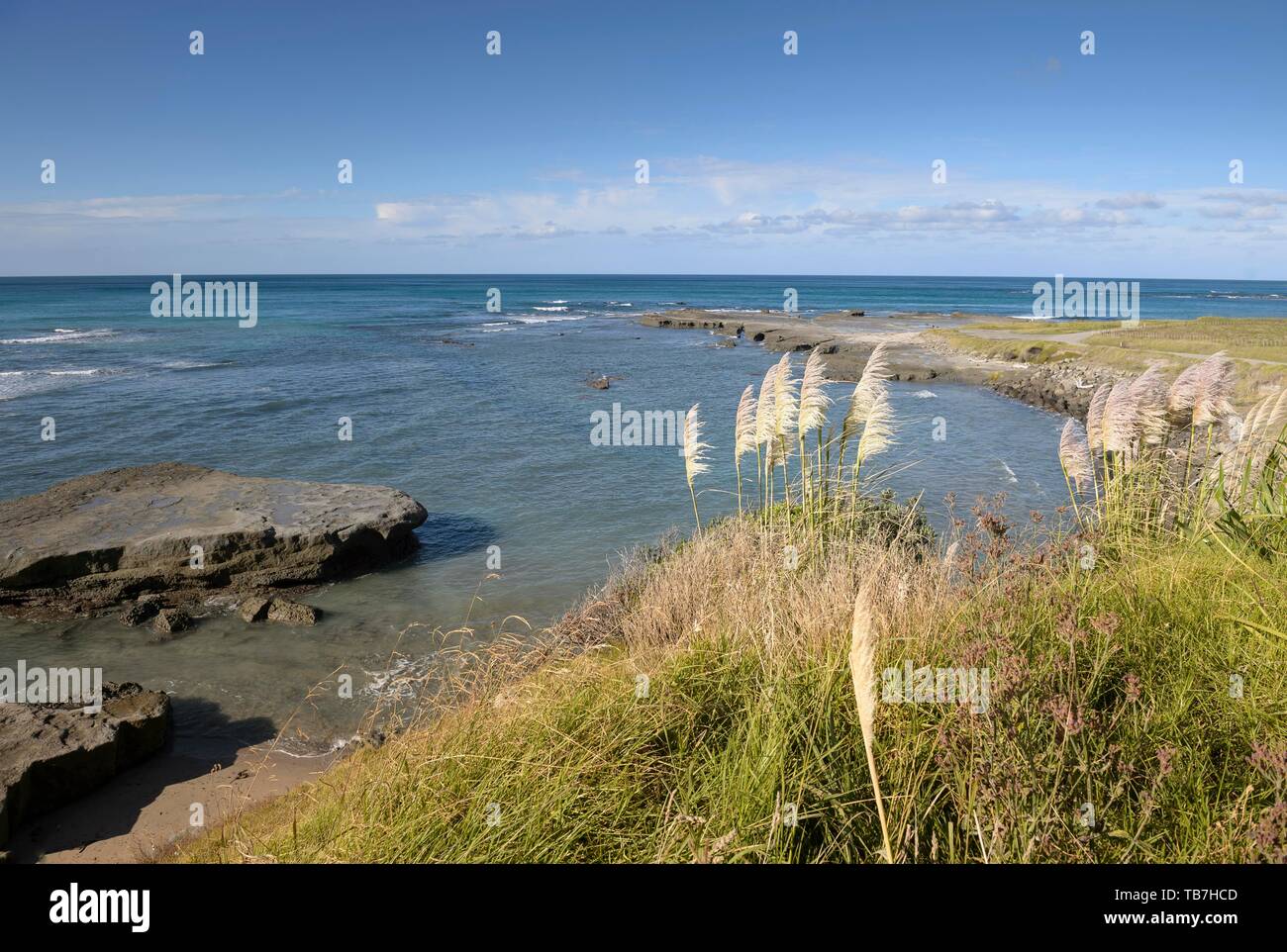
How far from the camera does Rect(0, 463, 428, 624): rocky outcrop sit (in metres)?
11.3

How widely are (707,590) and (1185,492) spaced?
15.2ft

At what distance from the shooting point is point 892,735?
13.1 feet

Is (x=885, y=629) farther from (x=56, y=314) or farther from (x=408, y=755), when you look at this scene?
(x=56, y=314)

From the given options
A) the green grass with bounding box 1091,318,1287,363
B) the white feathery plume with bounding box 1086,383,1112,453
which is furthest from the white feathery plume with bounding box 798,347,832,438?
the green grass with bounding box 1091,318,1287,363

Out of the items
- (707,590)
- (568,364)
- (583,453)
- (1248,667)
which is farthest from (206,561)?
(568,364)

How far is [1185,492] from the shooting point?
7.37 metres
